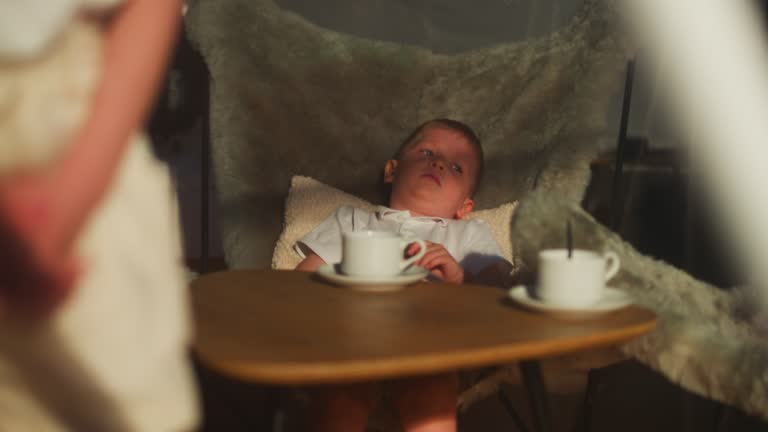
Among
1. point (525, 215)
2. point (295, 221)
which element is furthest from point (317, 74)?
point (525, 215)

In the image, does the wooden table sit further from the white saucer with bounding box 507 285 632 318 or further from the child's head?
the child's head

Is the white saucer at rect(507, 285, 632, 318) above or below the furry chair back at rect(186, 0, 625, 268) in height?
below

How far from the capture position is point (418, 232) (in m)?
1.39

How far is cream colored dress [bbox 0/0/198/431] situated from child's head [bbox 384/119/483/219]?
1023 millimetres

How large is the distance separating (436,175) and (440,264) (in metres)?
0.25

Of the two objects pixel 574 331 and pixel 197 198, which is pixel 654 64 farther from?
pixel 574 331

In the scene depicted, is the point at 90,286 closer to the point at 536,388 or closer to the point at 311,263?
the point at 536,388

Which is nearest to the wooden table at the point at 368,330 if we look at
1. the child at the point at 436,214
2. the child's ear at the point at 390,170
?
the child at the point at 436,214

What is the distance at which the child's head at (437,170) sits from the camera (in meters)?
1.41

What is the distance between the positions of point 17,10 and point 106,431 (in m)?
0.20

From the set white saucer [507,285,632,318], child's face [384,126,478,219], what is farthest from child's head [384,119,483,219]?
white saucer [507,285,632,318]

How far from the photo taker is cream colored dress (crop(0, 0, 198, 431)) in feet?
Result: 1.15

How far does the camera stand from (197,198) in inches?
87.2

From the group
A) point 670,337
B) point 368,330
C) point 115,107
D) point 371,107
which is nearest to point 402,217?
point 371,107
